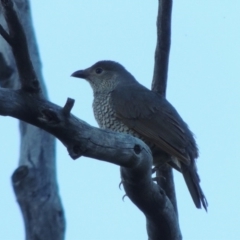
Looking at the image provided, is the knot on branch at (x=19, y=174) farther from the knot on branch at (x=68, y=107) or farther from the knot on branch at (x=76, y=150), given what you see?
the knot on branch at (x=68, y=107)

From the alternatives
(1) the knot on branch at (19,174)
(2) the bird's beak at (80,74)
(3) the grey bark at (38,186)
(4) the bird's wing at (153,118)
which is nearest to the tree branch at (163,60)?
(4) the bird's wing at (153,118)

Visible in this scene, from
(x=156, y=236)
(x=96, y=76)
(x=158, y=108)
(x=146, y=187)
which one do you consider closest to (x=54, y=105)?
(x=146, y=187)

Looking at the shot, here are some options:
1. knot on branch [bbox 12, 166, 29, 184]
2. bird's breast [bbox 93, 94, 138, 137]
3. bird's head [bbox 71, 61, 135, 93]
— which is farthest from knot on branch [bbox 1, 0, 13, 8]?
bird's head [bbox 71, 61, 135, 93]

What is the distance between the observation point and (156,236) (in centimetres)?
540

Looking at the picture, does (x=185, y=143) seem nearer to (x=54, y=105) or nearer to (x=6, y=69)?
(x=6, y=69)

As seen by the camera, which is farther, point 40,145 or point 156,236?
point 40,145

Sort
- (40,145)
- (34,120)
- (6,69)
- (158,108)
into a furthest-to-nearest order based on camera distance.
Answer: (158,108) < (6,69) < (40,145) < (34,120)

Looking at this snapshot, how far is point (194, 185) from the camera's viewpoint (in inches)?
263

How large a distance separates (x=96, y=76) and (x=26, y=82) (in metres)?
4.18

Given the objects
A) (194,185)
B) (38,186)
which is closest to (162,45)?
(194,185)

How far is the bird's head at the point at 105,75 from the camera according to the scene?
837 centimetres

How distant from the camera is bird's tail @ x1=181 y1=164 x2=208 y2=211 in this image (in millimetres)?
6539

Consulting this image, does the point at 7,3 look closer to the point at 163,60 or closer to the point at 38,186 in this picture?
the point at 38,186

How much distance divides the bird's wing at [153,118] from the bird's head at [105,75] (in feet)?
1.30
